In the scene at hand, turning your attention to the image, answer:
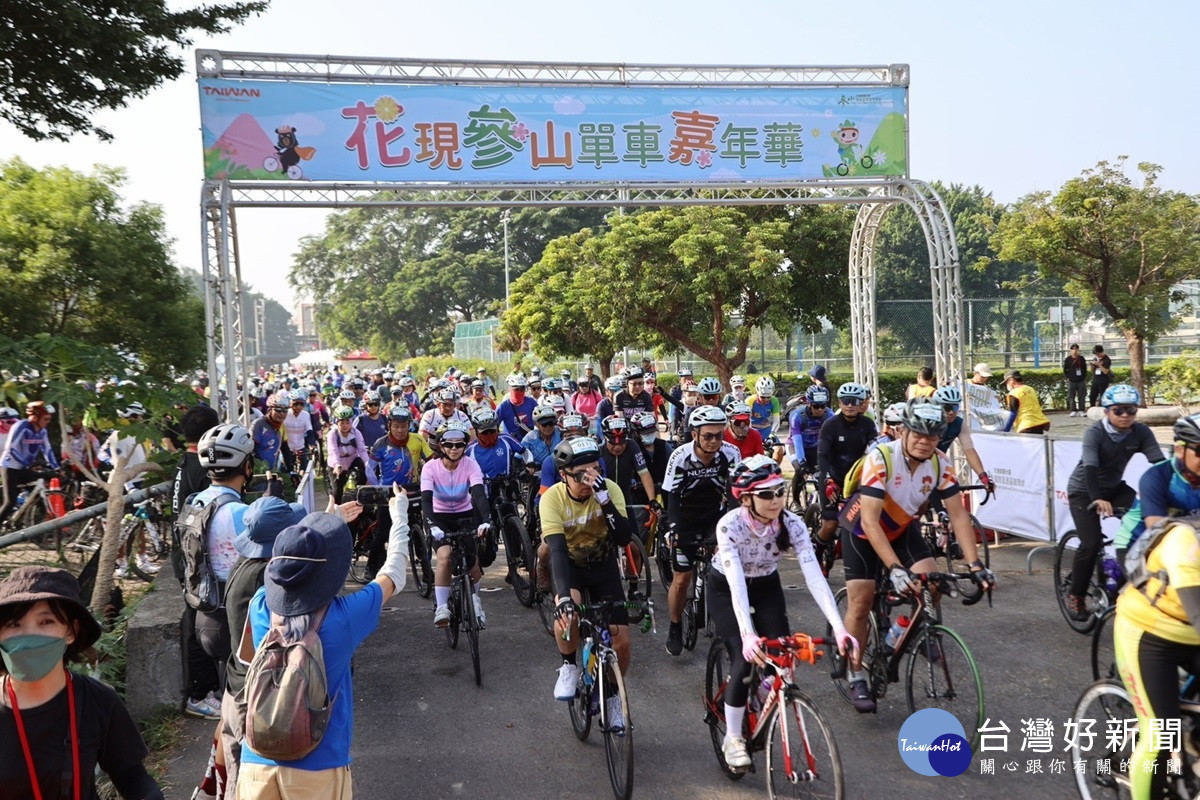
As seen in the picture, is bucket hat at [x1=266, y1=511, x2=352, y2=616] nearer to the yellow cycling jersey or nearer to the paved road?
the paved road

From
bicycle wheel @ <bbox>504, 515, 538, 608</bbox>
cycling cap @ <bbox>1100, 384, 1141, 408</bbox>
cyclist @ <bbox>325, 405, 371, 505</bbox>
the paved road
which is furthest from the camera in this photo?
cyclist @ <bbox>325, 405, 371, 505</bbox>

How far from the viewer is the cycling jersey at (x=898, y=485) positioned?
582cm

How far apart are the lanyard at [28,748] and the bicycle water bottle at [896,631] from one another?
178 inches

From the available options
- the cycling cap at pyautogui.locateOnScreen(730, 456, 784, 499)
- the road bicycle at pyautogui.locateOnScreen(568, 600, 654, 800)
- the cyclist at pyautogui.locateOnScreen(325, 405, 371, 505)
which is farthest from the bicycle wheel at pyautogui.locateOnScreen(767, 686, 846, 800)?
the cyclist at pyautogui.locateOnScreen(325, 405, 371, 505)

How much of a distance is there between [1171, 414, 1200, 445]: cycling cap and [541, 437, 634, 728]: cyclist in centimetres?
307

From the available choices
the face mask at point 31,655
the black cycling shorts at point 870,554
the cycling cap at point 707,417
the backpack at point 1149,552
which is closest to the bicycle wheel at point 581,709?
the black cycling shorts at point 870,554

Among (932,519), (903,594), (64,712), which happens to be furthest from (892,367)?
(64,712)

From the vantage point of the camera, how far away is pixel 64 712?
2.60 m

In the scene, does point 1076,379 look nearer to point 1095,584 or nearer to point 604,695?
point 1095,584

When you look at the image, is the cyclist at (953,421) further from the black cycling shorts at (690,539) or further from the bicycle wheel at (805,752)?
the bicycle wheel at (805,752)

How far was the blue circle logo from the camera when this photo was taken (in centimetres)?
529

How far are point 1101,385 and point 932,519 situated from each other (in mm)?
19636

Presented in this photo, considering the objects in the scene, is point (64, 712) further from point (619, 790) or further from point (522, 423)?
point (522, 423)

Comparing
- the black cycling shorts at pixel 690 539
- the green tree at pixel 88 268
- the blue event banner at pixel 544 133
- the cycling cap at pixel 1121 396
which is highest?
the blue event banner at pixel 544 133
